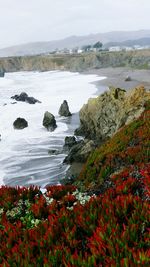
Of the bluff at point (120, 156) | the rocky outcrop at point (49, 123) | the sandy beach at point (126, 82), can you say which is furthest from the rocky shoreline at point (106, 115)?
the sandy beach at point (126, 82)

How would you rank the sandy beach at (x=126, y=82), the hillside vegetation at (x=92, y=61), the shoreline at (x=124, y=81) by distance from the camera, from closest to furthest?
the shoreline at (x=124, y=81), the sandy beach at (x=126, y=82), the hillside vegetation at (x=92, y=61)

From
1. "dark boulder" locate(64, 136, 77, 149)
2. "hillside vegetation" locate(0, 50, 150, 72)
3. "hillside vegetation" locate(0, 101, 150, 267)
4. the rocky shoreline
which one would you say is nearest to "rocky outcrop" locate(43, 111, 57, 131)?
the rocky shoreline

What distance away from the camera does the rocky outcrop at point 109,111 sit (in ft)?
81.0

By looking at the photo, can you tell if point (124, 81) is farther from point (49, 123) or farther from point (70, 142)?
point (70, 142)

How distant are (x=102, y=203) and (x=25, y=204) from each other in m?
1.76

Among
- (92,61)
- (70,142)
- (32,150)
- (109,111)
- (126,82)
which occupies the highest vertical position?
(92,61)

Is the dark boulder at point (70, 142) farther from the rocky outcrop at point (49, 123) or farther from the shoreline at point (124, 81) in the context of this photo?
the shoreline at point (124, 81)

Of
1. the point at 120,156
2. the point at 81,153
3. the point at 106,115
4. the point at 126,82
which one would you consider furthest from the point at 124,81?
the point at 120,156

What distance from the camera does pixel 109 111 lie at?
89.6 ft

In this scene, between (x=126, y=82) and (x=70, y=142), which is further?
(x=126, y=82)

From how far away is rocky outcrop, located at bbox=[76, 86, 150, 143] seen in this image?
24.7 metres

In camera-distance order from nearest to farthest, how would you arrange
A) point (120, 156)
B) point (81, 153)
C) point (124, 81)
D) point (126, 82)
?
point (120, 156) → point (81, 153) → point (126, 82) → point (124, 81)

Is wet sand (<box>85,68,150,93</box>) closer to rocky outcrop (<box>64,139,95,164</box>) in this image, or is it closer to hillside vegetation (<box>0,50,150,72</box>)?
rocky outcrop (<box>64,139,95,164</box>)

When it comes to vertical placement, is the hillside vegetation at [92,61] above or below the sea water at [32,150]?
above
